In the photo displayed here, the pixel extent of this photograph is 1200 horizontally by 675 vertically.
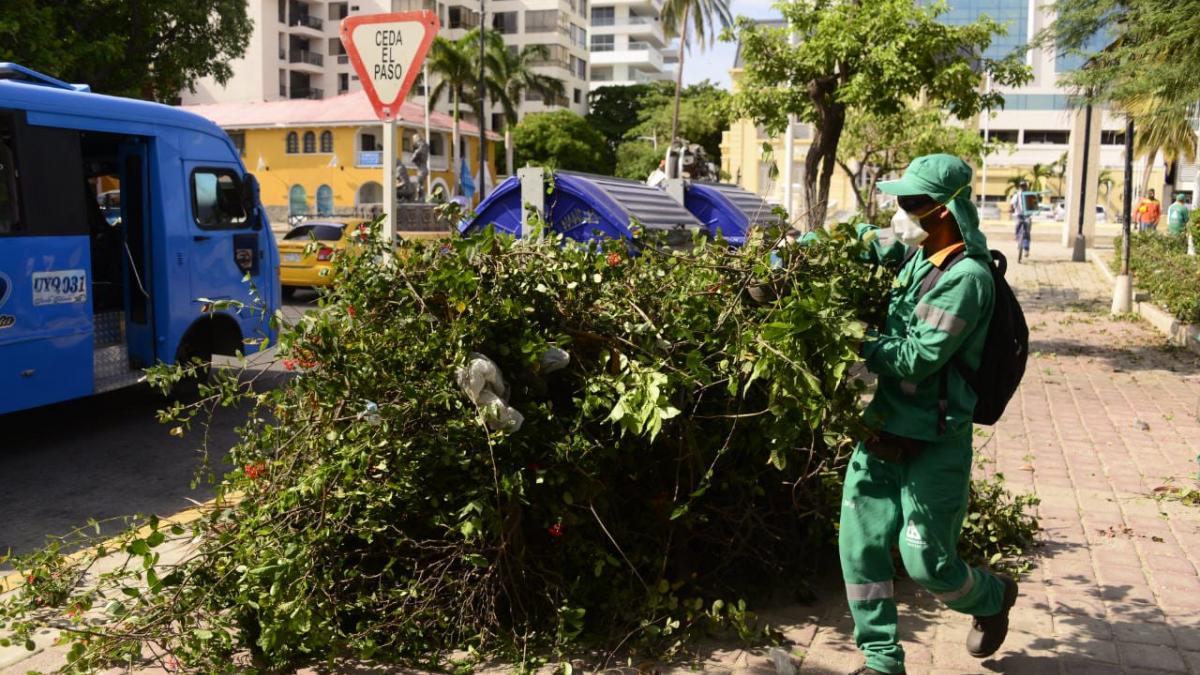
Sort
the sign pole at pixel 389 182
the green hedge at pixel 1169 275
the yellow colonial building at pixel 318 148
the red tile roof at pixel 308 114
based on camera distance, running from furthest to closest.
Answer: the yellow colonial building at pixel 318 148
the red tile roof at pixel 308 114
the green hedge at pixel 1169 275
the sign pole at pixel 389 182

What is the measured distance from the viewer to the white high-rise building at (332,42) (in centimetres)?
6712

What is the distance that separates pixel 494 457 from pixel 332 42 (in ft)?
242

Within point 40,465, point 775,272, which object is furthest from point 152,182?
point 775,272

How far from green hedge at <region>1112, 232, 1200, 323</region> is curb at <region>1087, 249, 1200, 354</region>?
0.11 m

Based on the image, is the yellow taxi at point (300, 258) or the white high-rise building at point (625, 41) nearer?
the yellow taxi at point (300, 258)

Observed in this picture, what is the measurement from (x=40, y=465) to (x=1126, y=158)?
15656 mm

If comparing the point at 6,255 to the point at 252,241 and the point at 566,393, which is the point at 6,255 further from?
the point at 566,393

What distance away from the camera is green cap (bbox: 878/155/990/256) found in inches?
145

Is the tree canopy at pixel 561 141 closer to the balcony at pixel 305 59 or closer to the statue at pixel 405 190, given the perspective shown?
the balcony at pixel 305 59

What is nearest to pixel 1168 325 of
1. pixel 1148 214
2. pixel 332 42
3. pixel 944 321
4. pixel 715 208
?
pixel 715 208

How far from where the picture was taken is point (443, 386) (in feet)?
12.9

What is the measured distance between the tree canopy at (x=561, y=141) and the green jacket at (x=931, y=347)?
6021 centimetres

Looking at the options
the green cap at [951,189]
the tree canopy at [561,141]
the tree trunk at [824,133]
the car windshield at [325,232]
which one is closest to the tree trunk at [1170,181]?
the tree canopy at [561,141]

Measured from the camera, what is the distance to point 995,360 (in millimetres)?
3736
